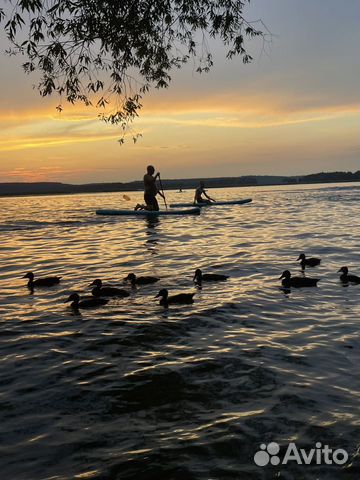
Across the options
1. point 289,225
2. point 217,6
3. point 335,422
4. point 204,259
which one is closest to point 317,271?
point 204,259

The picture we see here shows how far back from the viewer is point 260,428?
17.9 feet

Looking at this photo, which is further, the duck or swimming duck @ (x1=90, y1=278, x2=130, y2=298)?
the duck

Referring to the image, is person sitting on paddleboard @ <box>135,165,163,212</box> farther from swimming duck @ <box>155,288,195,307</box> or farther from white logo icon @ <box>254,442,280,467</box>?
white logo icon @ <box>254,442,280,467</box>

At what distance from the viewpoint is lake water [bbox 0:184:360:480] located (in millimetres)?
4969

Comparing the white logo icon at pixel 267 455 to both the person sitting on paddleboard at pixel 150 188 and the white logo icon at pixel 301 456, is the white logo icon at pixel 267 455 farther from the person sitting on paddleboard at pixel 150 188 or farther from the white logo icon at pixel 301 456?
the person sitting on paddleboard at pixel 150 188

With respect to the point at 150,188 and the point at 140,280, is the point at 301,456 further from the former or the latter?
the point at 150,188

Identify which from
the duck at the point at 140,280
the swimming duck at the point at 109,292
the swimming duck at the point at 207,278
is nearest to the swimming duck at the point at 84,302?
the swimming duck at the point at 109,292

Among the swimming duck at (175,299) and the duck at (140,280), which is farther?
the duck at (140,280)

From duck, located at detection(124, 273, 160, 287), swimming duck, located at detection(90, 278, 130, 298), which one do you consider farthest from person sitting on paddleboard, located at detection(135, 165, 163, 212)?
swimming duck, located at detection(90, 278, 130, 298)

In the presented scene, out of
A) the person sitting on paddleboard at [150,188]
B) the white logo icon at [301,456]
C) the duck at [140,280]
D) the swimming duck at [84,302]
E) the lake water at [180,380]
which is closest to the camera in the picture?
the white logo icon at [301,456]

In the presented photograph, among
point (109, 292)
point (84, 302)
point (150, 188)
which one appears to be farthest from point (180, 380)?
point (150, 188)

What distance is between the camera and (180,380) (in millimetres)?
6844

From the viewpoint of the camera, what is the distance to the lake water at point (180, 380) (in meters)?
4.97

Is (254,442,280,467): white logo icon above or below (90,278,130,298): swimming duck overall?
below
